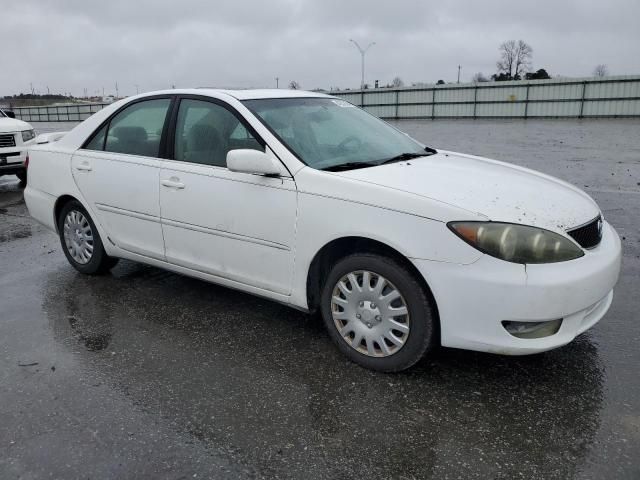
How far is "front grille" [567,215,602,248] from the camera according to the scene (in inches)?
119

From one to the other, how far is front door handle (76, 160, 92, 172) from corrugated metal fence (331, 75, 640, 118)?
Result: 82.5ft

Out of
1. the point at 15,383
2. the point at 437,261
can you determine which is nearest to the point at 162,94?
the point at 15,383

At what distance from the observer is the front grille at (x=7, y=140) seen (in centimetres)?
1052

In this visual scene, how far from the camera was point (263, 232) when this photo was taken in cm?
352

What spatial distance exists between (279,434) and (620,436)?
1.61m

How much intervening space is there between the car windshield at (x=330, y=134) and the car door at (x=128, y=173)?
0.94 meters

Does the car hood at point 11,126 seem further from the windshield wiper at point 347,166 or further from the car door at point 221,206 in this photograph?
the windshield wiper at point 347,166

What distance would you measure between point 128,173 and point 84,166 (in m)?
0.63

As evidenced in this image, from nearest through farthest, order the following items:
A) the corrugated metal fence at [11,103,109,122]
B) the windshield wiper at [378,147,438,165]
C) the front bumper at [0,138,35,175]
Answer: the windshield wiper at [378,147,438,165] → the front bumper at [0,138,35,175] → the corrugated metal fence at [11,103,109,122]

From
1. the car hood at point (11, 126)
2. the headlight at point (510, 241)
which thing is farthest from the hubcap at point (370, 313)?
the car hood at point (11, 126)

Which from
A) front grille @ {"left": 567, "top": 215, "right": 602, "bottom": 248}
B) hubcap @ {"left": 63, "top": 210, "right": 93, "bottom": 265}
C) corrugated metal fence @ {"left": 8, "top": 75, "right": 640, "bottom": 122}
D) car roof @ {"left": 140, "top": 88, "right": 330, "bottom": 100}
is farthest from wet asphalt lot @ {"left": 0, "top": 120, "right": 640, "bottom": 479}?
corrugated metal fence @ {"left": 8, "top": 75, "right": 640, "bottom": 122}

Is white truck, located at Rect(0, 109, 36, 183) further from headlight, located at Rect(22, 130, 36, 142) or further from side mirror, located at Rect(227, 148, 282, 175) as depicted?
side mirror, located at Rect(227, 148, 282, 175)

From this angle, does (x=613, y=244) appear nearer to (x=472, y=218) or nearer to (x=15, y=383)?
(x=472, y=218)

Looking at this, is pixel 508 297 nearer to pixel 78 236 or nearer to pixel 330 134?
pixel 330 134
